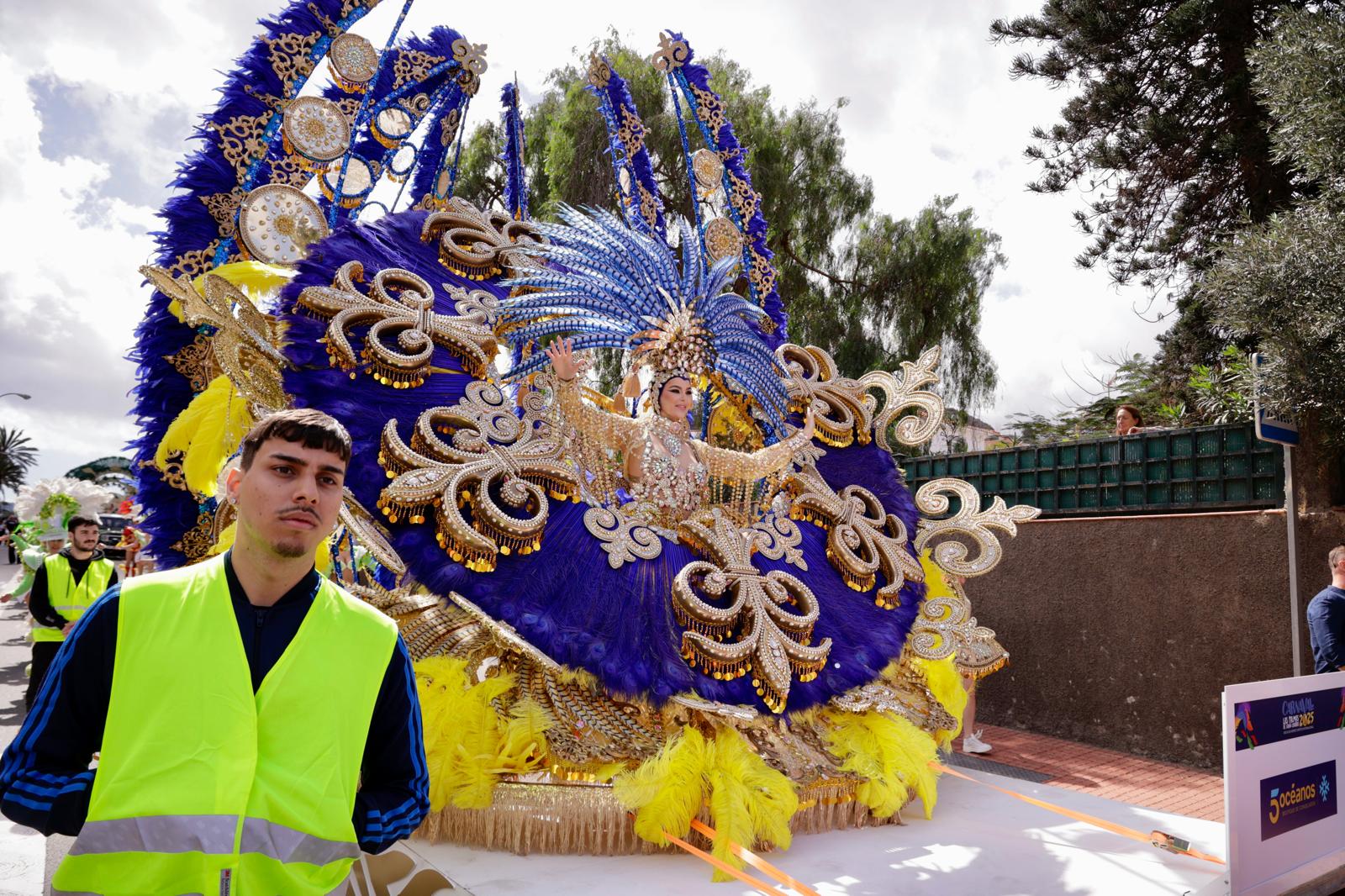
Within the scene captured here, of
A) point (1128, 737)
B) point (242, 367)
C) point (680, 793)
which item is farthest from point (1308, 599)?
point (242, 367)

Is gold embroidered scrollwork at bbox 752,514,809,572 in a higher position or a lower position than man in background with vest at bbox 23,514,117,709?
higher

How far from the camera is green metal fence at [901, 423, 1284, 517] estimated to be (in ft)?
19.1

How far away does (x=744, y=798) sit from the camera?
2.95m

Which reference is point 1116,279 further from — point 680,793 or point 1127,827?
point 680,793

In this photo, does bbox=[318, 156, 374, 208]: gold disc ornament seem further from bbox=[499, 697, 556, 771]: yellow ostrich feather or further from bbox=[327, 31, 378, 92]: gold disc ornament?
bbox=[499, 697, 556, 771]: yellow ostrich feather

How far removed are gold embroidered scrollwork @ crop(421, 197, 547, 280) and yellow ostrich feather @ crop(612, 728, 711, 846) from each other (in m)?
2.57

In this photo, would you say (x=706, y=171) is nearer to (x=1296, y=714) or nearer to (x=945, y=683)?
(x=945, y=683)

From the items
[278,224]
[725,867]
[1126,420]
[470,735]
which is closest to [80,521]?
[278,224]

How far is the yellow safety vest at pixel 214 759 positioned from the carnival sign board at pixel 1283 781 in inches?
107

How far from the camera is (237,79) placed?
4.34m

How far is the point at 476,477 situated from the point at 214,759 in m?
2.23

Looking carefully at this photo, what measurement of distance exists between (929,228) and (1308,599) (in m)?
9.34

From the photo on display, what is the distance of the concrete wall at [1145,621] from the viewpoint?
18.2 feet

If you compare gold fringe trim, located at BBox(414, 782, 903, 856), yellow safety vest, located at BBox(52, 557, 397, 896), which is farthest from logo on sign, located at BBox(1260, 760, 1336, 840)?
yellow safety vest, located at BBox(52, 557, 397, 896)
